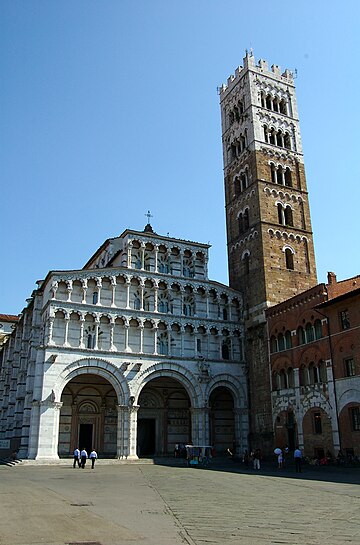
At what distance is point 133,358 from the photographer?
37.6m

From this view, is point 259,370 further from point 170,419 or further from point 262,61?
point 262,61

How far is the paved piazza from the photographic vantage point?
908 cm

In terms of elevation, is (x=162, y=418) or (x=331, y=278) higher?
(x=331, y=278)

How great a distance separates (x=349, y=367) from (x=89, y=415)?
20868 millimetres

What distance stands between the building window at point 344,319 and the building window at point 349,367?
2.11 meters

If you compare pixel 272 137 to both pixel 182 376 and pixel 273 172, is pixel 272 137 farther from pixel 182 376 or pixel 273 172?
pixel 182 376

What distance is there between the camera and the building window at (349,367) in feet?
101

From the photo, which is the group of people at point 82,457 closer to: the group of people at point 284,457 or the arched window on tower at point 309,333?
the group of people at point 284,457

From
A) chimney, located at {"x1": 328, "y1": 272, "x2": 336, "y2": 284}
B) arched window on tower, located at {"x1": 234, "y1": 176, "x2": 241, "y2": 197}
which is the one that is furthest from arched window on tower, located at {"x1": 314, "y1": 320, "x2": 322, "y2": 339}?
arched window on tower, located at {"x1": 234, "y1": 176, "x2": 241, "y2": 197}

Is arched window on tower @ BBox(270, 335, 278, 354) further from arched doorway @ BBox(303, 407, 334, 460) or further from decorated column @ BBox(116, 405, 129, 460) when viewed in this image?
decorated column @ BBox(116, 405, 129, 460)

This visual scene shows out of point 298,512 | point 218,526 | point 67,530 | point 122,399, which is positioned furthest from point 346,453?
point 67,530

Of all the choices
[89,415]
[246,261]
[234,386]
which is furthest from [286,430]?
[89,415]

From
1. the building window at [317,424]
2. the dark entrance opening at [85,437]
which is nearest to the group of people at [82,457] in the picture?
the dark entrance opening at [85,437]

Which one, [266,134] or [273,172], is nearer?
[273,172]
